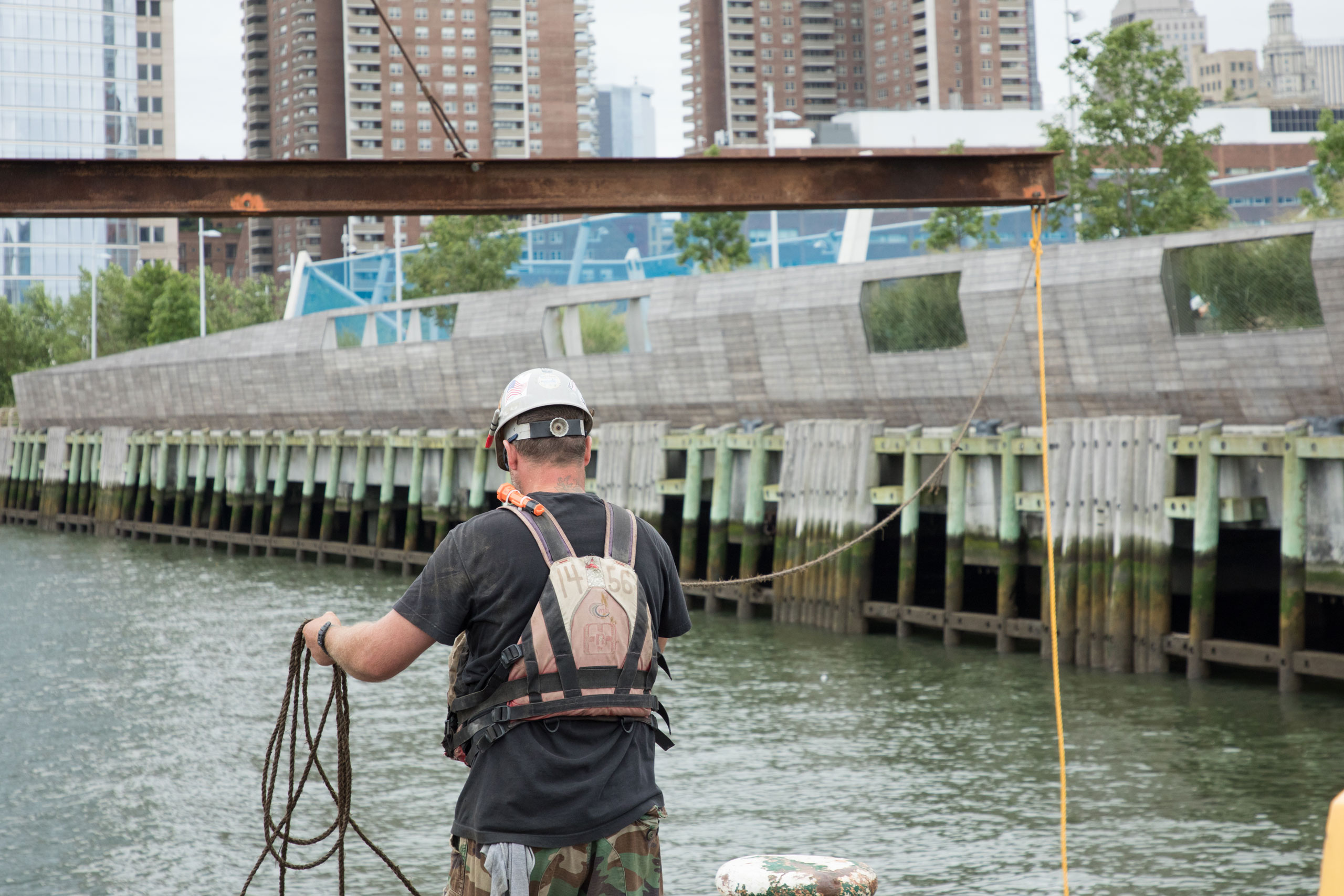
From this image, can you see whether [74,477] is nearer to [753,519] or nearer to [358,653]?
[753,519]

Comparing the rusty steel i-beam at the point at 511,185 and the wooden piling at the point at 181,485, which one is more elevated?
the rusty steel i-beam at the point at 511,185

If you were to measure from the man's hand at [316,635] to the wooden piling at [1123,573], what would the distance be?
12.4 metres

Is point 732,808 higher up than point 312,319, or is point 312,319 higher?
point 312,319

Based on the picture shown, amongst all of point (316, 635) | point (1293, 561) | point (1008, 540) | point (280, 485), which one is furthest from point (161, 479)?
point (316, 635)

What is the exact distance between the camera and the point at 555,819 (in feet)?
Result: 13.6

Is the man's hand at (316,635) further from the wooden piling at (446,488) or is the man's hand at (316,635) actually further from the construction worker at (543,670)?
the wooden piling at (446,488)

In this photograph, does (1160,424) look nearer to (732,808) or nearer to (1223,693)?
(1223,693)

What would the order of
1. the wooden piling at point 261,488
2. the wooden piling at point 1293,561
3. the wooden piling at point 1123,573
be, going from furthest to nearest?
the wooden piling at point 261,488, the wooden piling at point 1123,573, the wooden piling at point 1293,561

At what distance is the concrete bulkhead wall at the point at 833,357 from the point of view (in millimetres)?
17250

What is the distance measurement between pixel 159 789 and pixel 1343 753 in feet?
32.2

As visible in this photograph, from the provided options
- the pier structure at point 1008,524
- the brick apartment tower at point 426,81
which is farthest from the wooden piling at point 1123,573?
the brick apartment tower at point 426,81

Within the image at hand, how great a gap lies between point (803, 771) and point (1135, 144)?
28.5 metres

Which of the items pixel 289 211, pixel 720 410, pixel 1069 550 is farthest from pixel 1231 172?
pixel 289 211

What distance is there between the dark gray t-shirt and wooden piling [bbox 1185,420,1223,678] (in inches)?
470
